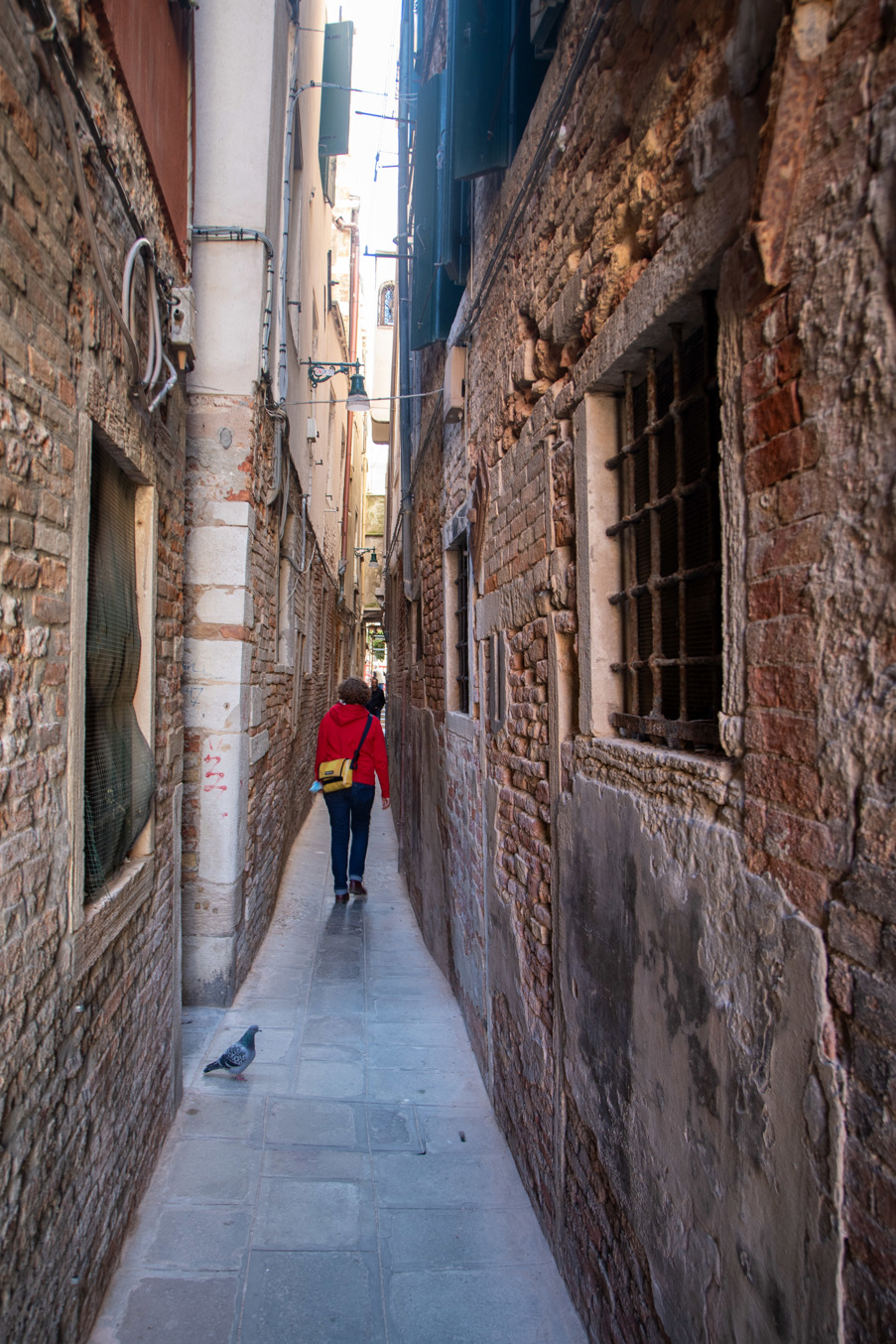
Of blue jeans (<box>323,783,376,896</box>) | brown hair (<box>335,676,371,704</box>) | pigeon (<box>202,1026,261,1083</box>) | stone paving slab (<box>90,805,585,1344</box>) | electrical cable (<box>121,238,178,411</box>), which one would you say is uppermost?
electrical cable (<box>121,238,178,411</box>)

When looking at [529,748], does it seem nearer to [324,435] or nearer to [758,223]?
[758,223]

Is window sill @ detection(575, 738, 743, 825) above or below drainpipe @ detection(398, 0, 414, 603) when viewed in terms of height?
below

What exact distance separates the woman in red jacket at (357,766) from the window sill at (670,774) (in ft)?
15.4

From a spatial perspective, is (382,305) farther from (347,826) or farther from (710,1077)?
(710,1077)

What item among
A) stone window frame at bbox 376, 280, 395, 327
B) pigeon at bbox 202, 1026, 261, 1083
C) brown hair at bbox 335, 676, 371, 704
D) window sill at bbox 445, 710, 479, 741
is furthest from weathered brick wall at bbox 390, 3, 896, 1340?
stone window frame at bbox 376, 280, 395, 327

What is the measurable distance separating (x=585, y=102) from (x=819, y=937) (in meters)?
2.46

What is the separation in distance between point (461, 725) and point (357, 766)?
2.62m

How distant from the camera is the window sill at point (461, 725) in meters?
4.12

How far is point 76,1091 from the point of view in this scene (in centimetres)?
212

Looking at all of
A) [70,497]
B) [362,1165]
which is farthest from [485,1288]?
[70,497]

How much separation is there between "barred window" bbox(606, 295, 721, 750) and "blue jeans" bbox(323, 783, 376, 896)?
4773mm

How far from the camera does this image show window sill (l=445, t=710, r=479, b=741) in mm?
4121

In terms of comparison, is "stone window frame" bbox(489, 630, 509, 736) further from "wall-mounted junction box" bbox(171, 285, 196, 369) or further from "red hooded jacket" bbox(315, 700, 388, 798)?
"red hooded jacket" bbox(315, 700, 388, 798)

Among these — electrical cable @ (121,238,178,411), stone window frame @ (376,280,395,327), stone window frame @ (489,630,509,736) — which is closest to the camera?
electrical cable @ (121,238,178,411)
